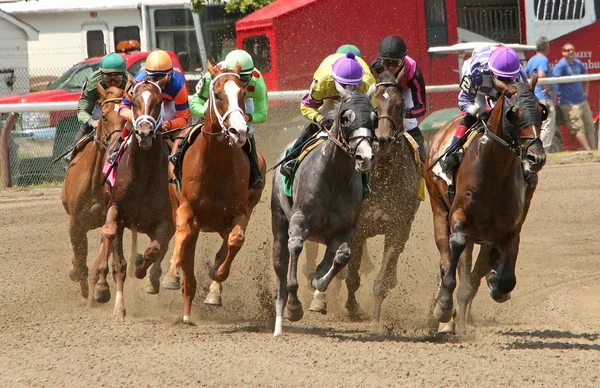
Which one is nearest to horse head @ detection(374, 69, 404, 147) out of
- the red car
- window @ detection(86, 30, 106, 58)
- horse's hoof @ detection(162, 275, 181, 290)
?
horse's hoof @ detection(162, 275, 181, 290)

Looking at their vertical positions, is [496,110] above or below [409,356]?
above

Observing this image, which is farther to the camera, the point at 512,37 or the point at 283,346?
the point at 512,37

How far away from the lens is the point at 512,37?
2047 centimetres

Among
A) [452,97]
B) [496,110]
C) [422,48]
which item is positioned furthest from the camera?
[422,48]

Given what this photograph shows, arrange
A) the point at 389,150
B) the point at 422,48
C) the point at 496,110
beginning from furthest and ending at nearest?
the point at 422,48
the point at 389,150
the point at 496,110

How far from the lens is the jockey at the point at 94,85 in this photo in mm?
10055

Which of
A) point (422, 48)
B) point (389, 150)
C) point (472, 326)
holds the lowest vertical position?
point (472, 326)

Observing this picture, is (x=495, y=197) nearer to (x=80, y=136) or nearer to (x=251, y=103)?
(x=251, y=103)

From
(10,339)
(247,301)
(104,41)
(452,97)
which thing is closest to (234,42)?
(104,41)

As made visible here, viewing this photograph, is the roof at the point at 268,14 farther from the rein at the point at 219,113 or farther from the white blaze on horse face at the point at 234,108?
the white blaze on horse face at the point at 234,108

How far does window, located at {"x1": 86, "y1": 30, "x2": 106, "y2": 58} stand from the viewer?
22156mm

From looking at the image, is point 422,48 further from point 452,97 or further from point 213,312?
point 213,312

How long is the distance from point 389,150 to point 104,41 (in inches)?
579

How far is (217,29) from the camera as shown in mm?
20922
